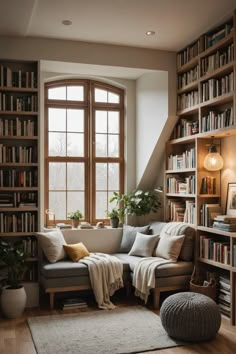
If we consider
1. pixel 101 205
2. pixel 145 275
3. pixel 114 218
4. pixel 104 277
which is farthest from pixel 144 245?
pixel 101 205

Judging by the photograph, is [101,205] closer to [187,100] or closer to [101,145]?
[101,145]

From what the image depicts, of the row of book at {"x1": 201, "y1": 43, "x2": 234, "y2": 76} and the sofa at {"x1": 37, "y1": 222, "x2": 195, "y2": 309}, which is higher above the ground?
the row of book at {"x1": 201, "y1": 43, "x2": 234, "y2": 76}

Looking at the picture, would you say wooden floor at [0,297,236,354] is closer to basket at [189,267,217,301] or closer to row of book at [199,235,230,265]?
Answer: basket at [189,267,217,301]

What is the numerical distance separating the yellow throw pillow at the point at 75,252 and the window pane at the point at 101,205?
3.46 ft

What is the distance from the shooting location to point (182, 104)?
552cm

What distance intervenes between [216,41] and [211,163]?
4.59 ft

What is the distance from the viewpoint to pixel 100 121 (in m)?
6.34

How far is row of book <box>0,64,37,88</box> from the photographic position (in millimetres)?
5125

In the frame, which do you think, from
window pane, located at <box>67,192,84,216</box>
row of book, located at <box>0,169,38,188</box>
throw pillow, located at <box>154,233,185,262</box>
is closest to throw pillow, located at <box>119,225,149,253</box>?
throw pillow, located at <box>154,233,185,262</box>

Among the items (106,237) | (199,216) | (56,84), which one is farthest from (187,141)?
(56,84)

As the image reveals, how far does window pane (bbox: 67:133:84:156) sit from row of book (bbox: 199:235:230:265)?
7.54 ft

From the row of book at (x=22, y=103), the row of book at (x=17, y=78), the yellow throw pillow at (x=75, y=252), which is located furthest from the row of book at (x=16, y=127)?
the yellow throw pillow at (x=75, y=252)

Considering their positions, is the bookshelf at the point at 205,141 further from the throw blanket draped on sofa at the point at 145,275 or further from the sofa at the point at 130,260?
Answer: the throw blanket draped on sofa at the point at 145,275

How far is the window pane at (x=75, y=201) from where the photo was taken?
242 inches
